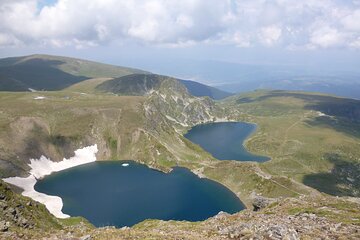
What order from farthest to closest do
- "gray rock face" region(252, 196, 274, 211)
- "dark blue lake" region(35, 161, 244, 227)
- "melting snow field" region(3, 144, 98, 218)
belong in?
"melting snow field" region(3, 144, 98, 218) → "dark blue lake" region(35, 161, 244, 227) → "gray rock face" region(252, 196, 274, 211)

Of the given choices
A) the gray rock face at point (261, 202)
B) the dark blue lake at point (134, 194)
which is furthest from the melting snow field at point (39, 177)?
the gray rock face at point (261, 202)

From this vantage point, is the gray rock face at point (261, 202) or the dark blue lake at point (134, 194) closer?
the gray rock face at point (261, 202)

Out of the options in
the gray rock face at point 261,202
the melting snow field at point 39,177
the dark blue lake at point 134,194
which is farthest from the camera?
the melting snow field at point 39,177

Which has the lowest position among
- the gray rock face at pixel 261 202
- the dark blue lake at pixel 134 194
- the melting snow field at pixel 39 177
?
the melting snow field at pixel 39 177

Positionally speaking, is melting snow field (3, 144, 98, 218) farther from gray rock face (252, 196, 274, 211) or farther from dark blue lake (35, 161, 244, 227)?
gray rock face (252, 196, 274, 211)

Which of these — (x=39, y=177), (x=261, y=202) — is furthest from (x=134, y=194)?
(x=261, y=202)

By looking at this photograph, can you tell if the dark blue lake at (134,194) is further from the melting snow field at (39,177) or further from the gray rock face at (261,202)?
the gray rock face at (261,202)

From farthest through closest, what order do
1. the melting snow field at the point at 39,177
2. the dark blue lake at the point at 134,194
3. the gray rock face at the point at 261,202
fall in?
the melting snow field at the point at 39,177 → the dark blue lake at the point at 134,194 → the gray rock face at the point at 261,202

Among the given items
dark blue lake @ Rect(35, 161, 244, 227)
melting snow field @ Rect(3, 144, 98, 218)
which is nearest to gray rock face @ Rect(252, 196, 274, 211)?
dark blue lake @ Rect(35, 161, 244, 227)

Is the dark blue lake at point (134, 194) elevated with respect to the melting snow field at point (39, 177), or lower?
elevated
